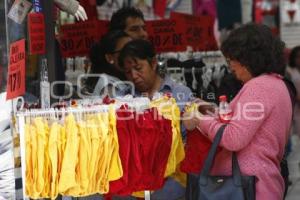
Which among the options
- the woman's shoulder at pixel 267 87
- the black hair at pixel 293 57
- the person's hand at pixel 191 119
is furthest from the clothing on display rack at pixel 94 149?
the black hair at pixel 293 57

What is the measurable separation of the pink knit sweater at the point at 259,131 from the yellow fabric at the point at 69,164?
688 millimetres

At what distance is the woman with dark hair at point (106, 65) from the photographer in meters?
4.12

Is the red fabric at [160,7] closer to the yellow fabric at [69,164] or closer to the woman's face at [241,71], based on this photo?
the woman's face at [241,71]

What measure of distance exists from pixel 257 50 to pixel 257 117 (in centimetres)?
37

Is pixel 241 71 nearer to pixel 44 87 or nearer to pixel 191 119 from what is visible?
pixel 191 119

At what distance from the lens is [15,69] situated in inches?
122

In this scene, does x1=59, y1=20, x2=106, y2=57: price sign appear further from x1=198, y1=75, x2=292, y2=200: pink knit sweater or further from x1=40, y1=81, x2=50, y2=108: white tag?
x1=198, y1=75, x2=292, y2=200: pink knit sweater

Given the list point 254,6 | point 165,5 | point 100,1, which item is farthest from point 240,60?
point 254,6

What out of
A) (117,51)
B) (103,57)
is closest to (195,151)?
(117,51)

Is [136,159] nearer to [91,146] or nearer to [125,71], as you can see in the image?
[91,146]

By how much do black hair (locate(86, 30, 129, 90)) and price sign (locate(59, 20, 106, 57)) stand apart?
29.1 inches

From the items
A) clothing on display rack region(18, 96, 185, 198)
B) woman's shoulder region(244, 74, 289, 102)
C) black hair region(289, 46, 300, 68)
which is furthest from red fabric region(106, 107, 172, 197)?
black hair region(289, 46, 300, 68)

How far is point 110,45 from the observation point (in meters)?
4.37

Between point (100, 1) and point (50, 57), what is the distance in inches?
113
